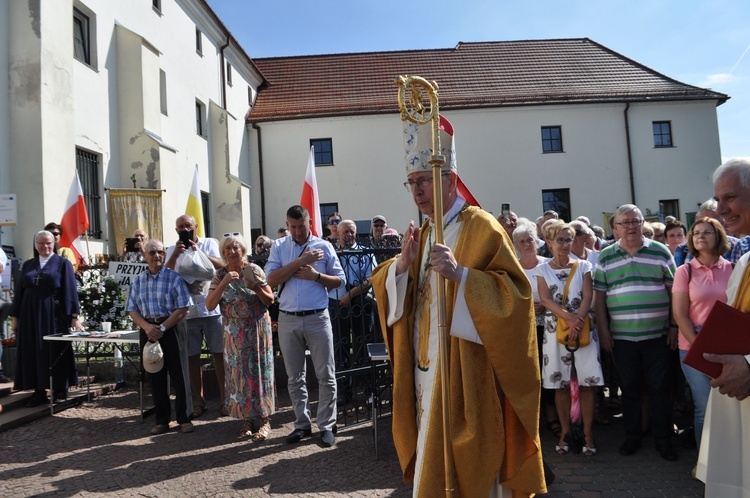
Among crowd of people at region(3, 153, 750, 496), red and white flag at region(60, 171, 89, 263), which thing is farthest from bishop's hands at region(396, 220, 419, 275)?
red and white flag at region(60, 171, 89, 263)

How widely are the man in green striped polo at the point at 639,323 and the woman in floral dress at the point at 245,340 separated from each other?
3.20m

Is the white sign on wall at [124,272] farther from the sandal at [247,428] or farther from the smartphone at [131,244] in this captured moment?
the sandal at [247,428]

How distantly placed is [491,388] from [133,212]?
42.0 ft

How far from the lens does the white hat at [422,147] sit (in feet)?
10.5

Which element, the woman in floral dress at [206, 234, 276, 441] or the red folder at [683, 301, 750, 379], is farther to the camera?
the woman in floral dress at [206, 234, 276, 441]

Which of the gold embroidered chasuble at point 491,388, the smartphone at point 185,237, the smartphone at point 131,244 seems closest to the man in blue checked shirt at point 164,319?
the smartphone at point 185,237

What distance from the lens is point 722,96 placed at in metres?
24.8

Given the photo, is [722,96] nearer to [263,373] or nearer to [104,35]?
[104,35]

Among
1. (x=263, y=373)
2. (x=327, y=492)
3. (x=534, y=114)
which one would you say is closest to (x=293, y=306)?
(x=263, y=373)

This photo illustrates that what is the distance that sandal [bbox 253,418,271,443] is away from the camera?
221 inches

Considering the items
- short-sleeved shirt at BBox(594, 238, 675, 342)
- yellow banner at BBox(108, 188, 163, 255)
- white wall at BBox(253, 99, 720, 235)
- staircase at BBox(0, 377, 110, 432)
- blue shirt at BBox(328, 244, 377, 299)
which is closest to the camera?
short-sleeved shirt at BBox(594, 238, 675, 342)

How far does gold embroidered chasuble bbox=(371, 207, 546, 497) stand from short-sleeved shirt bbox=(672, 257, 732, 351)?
2.26 metres

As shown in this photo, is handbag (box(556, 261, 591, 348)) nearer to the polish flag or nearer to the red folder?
the polish flag

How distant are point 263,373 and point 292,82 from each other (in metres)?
22.8
